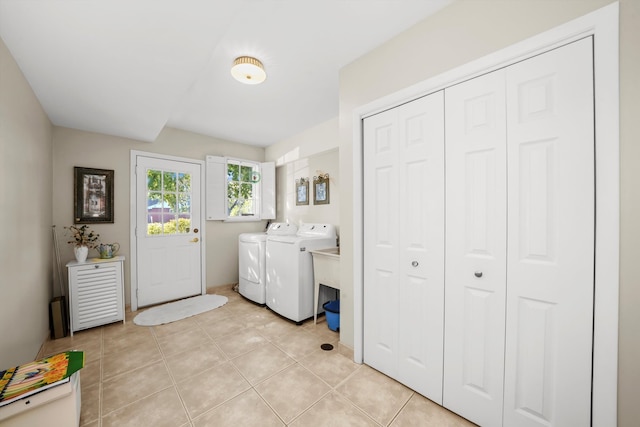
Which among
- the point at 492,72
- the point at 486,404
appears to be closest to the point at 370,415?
the point at 486,404

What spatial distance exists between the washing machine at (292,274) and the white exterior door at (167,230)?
1.38 meters

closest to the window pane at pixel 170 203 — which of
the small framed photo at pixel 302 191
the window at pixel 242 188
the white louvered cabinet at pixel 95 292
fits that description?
the window at pixel 242 188

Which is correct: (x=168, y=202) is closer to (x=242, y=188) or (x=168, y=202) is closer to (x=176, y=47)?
(x=242, y=188)

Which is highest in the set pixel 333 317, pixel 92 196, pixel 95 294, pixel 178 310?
pixel 92 196

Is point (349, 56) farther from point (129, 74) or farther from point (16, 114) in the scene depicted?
point (16, 114)

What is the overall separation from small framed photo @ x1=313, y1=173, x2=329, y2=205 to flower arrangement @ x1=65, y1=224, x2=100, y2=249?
274cm

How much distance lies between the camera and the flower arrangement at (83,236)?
2.77 m

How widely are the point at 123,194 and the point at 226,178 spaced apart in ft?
4.43

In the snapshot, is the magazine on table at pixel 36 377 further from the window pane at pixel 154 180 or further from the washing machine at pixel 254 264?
the window pane at pixel 154 180

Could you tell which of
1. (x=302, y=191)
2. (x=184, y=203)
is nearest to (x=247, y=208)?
(x=184, y=203)

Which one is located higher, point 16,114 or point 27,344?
point 16,114

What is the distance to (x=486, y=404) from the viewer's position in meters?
1.39

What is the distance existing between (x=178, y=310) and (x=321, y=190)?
244cm

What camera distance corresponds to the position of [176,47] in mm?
1613
